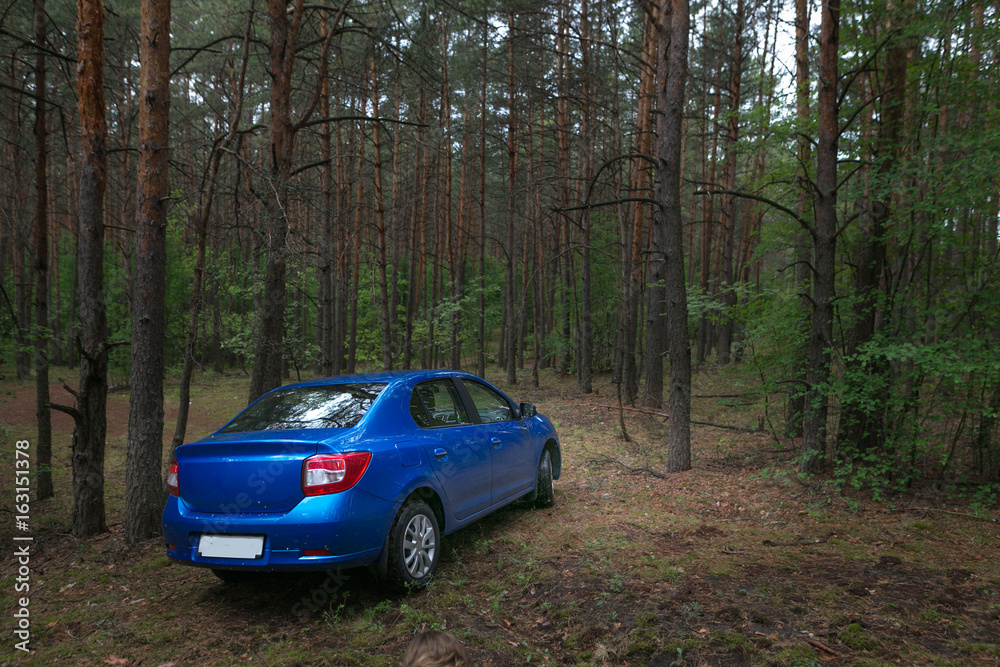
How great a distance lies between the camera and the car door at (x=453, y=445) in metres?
4.38

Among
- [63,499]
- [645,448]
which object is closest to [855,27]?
[645,448]

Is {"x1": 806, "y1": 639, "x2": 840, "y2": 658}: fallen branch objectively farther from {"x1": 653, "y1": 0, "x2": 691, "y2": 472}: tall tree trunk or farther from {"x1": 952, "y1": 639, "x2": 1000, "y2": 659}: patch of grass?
{"x1": 653, "y1": 0, "x2": 691, "y2": 472}: tall tree trunk

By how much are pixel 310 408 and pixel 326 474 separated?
0.80 meters

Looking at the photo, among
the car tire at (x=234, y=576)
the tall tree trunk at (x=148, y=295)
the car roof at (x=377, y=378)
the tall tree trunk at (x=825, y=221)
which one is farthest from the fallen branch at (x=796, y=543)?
the tall tree trunk at (x=148, y=295)

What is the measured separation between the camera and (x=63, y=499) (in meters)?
7.42

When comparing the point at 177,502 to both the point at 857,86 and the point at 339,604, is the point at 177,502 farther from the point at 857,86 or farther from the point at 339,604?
the point at 857,86

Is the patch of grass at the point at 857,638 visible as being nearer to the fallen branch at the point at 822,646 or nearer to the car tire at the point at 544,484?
the fallen branch at the point at 822,646

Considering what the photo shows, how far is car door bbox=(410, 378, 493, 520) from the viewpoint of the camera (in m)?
4.38

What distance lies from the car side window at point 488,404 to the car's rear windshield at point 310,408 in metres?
1.23

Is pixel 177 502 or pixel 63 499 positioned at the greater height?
pixel 177 502

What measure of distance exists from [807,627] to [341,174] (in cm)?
1815

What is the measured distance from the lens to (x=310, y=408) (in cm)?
418

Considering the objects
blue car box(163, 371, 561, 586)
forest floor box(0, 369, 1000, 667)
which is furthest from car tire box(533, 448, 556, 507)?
blue car box(163, 371, 561, 586)

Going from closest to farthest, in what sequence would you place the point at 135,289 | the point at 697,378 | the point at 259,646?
1. the point at 259,646
2. the point at 135,289
3. the point at 697,378
